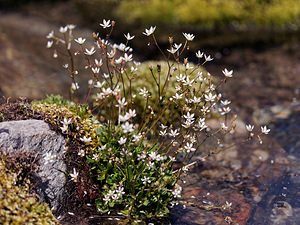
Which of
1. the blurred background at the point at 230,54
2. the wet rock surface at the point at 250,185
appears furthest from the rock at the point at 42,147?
the blurred background at the point at 230,54

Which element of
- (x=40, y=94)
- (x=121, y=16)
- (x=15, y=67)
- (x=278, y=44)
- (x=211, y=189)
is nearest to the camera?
(x=211, y=189)

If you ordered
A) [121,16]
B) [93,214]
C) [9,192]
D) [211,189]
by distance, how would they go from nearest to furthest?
[9,192] → [93,214] → [211,189] → [121,16]

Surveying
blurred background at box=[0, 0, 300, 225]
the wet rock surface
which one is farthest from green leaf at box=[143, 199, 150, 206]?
blurred background at box=[0, 0, 300, 225]

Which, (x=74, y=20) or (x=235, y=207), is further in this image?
(x=74, y=20)

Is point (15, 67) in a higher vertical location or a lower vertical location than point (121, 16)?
lower

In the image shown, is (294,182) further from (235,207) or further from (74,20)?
(74,20)

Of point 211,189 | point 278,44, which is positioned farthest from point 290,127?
point 278,44

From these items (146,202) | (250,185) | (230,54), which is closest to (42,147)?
(146,202)

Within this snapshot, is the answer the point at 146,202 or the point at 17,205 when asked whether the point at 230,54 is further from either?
the point at 17,205
